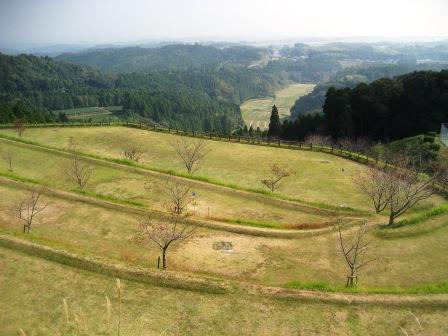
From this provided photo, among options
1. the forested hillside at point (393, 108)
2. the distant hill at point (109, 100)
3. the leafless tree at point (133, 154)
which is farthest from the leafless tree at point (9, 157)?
the distant hill at point (109, 100)

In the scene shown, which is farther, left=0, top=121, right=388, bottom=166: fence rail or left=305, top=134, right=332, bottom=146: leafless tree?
left=305, top=134, right=332, bottom=146: leafless tree

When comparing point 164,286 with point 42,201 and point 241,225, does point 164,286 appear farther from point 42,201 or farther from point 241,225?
point 42,201

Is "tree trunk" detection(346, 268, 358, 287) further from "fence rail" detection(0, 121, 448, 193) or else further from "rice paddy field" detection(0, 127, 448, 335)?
"fence rail" detection(0, 121, 448, 193)

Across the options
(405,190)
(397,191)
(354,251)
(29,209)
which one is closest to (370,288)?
(354,251)

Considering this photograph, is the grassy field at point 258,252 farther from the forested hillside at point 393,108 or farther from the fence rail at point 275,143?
the forested hillside at point 393,108

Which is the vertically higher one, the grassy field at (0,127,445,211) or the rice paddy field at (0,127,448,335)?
the rice paddy field at (0,127,448,335)

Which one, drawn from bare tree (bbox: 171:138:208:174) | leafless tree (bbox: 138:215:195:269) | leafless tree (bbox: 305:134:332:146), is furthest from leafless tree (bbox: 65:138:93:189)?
leafless tree (bbox: 305:134:332:146)

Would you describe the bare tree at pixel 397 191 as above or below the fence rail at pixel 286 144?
above
